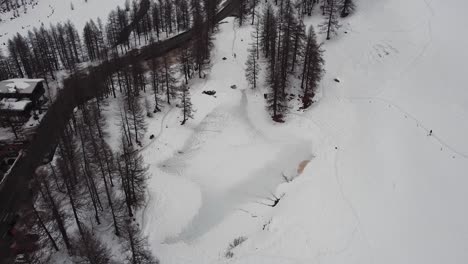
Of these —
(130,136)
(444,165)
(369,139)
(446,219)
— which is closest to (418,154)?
(444,165)

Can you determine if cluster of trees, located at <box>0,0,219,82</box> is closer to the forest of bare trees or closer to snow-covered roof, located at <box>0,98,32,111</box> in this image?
the forest of bare trees

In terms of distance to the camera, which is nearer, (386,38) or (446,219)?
(446,219)

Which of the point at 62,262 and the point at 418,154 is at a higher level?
the point at 418,154

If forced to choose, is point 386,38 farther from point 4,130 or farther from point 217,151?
point 4,130

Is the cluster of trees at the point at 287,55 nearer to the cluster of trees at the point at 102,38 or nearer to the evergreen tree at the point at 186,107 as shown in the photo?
the cluster of trees at the point at 102,38

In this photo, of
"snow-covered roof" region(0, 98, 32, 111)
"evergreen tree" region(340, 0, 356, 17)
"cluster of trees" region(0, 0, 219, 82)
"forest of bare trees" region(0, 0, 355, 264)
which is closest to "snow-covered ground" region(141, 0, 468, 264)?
"evergreen tree" region(340, 0, 356, 17)
